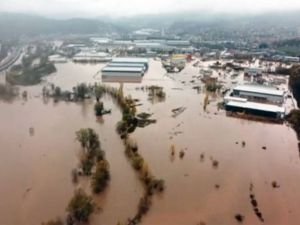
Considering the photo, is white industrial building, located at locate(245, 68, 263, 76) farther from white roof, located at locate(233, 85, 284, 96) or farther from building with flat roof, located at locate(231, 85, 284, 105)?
building with flat roof, located at locate(231, 85, 284, 105)

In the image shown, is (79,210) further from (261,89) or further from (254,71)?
(254,71)

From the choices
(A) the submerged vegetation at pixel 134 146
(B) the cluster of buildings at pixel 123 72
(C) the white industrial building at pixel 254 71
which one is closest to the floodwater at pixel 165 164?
(A) the submerged vegetation at pixel 134 146

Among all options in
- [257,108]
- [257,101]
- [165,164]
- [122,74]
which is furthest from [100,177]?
[122,74]

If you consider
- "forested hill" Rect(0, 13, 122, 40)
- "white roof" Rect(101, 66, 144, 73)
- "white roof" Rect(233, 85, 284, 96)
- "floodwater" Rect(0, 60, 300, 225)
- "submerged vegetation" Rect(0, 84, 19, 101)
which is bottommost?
"floodwater" Rect(0, 60, 300, 225)

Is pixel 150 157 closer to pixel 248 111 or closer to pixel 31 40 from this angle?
pixel 248 111

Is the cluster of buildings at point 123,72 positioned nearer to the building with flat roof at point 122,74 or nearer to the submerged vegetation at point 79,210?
the building with flat roof at point 122,74

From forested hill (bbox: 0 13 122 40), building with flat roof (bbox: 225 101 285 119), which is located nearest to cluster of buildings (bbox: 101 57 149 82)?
building with flat roof (bbox: 225 101 285 119)

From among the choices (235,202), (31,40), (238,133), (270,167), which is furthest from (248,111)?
(31,40)

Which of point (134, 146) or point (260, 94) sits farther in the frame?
point (260, 94)

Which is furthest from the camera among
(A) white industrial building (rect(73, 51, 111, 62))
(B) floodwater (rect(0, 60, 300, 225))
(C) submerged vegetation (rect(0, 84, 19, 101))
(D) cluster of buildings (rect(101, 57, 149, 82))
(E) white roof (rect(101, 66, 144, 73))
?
(A) white industrial building (rect(73, 51, 111, 62))
